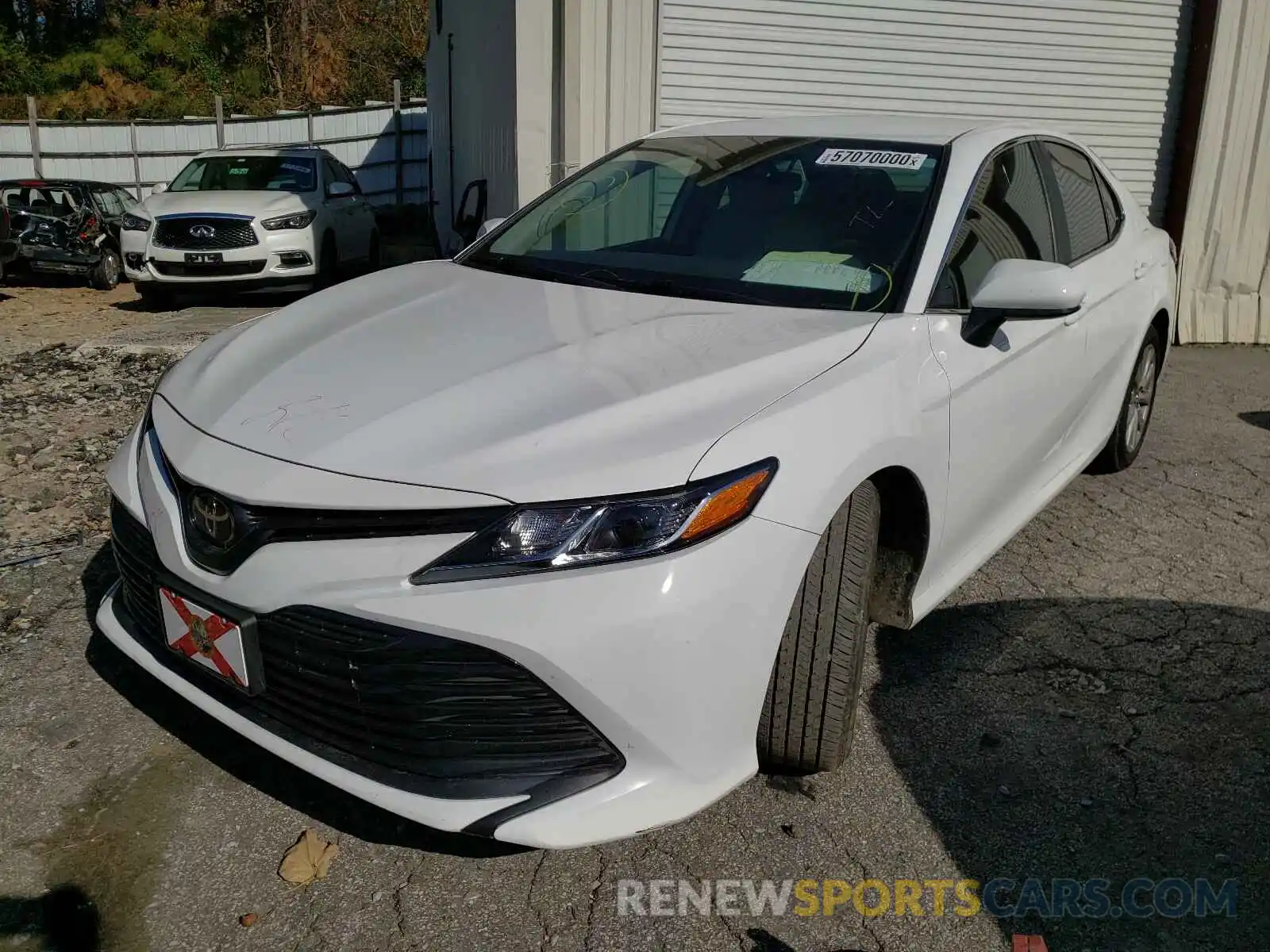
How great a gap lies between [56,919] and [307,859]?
485mm

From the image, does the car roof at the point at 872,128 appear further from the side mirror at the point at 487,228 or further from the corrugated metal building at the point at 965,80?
the corrugated metal building at the point at 965,80

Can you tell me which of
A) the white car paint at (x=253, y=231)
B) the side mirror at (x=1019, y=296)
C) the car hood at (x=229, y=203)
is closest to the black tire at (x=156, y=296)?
the white car paint at (x=253, y=231)

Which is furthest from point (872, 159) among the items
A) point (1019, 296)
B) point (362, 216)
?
point (362, 216)

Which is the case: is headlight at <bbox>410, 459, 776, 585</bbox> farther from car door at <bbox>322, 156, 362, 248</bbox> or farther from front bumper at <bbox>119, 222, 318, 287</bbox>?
car door at <bbox>322, 156, 362, 248</bbox>

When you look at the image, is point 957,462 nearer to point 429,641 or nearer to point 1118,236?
point 429,641

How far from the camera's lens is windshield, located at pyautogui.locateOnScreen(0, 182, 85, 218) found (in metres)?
13.0

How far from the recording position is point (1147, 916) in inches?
90.0

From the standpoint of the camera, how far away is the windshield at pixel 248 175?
11.4m

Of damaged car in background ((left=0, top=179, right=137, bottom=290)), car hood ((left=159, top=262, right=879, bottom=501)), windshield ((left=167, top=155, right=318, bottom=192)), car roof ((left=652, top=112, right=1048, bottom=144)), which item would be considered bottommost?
damaged car in background ((left=0, top=179, right=137, bottom=290))

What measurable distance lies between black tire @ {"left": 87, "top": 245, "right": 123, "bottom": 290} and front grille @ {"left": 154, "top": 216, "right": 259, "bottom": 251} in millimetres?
2953

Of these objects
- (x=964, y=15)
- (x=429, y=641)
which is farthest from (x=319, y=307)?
(x=964, y=15)

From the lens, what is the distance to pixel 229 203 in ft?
34.4

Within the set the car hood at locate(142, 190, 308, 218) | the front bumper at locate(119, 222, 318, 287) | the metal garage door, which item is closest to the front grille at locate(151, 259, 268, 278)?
the front bumper at locate(119, 222, 318, 287)

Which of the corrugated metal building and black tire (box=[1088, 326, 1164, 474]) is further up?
the corrugated metal building
